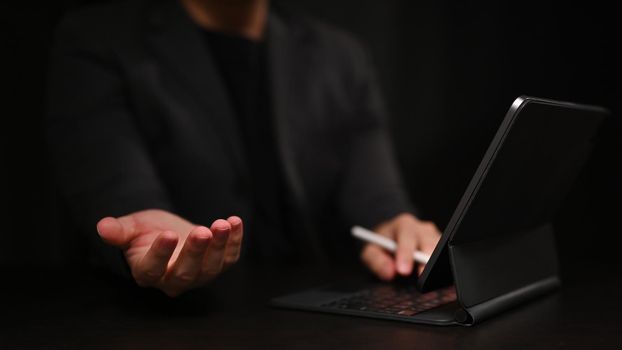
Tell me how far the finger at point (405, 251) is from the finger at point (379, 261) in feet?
0.11

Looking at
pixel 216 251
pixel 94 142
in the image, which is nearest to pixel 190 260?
pixel 216 251

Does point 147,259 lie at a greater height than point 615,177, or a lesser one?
greater

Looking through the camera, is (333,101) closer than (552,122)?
No

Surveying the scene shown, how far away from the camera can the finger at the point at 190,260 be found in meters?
0.66

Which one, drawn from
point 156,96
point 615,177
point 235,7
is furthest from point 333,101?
point 615,177

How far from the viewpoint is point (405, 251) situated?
0.95 m

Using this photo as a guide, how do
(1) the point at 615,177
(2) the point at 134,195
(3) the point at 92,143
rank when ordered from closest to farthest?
(2) the point at 134,195 < (3) the point at 92,143 < (1) the point at 615,177

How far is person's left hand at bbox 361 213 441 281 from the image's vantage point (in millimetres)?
944

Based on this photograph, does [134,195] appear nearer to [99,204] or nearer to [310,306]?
[99,204]

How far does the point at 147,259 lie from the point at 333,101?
933mm

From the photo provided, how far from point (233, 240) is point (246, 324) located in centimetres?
9

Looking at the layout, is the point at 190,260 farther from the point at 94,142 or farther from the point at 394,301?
the point at 94,142

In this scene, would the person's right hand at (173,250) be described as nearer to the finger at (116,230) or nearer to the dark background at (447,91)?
the finger at (116,230)

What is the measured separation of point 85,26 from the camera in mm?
1337
